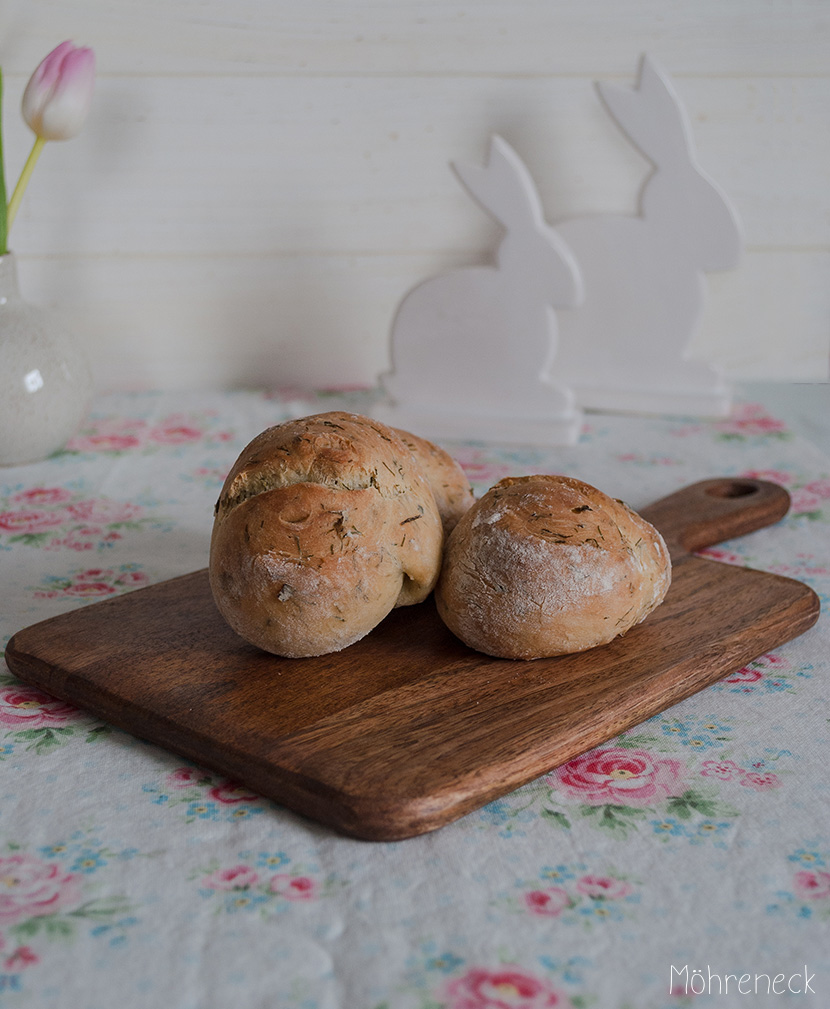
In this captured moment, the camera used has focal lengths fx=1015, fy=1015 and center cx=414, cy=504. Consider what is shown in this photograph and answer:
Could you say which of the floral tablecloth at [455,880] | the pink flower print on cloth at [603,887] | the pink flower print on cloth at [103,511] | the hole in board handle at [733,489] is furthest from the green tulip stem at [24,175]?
the pink flower print on cloth at [603,887]

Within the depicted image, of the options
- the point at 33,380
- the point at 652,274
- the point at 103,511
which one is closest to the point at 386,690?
the point at 103,511

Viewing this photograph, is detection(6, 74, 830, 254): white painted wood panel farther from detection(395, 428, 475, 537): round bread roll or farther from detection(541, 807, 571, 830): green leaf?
detection(541, 807, 571, 830): green leaf

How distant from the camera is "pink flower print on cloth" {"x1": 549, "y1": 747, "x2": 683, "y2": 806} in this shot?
24.5 inches

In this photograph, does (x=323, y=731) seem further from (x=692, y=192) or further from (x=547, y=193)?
(x=547, y=193)

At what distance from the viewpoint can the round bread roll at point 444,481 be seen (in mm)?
851

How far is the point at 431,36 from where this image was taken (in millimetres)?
1693

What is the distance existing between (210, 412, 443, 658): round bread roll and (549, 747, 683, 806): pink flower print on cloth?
0.18 m

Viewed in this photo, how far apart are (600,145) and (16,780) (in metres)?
1.47

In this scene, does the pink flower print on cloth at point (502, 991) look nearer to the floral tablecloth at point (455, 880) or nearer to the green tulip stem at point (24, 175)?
the floral tablecloth at point (455, 880)

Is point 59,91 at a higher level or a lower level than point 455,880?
higher

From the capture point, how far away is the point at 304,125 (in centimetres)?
173

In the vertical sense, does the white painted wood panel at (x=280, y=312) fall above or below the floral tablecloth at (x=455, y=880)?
above

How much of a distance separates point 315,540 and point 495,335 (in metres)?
0.89

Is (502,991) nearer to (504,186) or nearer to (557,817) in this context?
(557,817)
